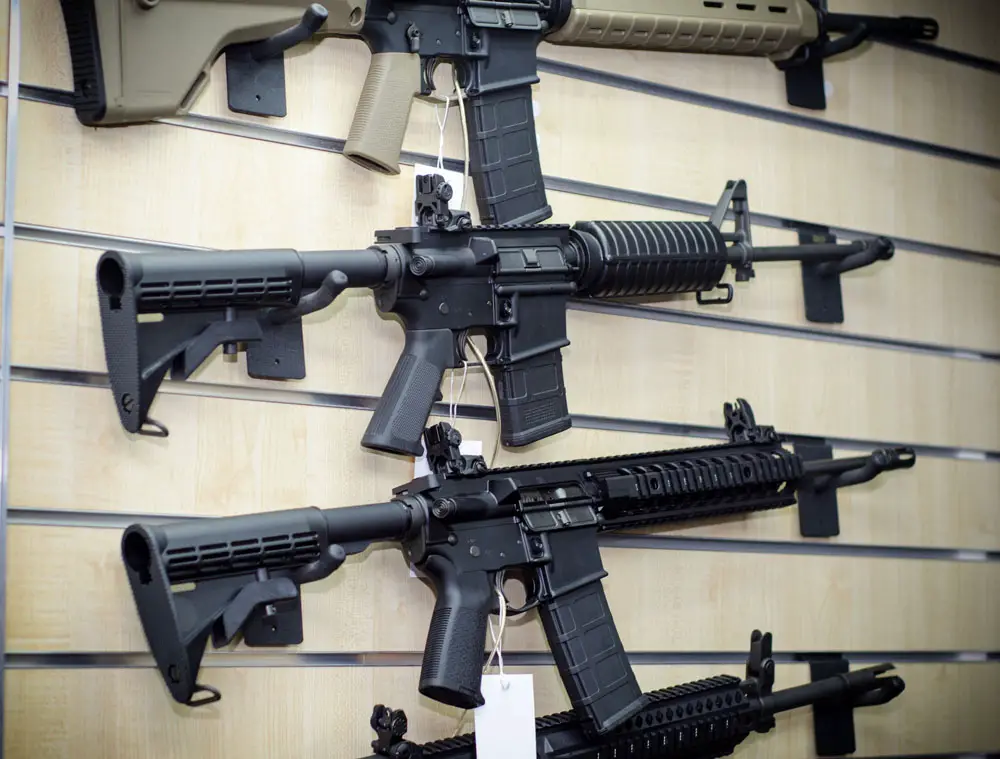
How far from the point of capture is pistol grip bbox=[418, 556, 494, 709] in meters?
2.11

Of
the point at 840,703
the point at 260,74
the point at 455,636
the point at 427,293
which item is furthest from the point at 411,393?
the point at 840,703

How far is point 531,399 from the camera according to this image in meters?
2.45

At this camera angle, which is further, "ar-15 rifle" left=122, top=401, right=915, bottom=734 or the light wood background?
the light wood background

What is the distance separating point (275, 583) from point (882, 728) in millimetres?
1883

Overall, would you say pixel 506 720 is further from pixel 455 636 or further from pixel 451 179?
pixel 451 179

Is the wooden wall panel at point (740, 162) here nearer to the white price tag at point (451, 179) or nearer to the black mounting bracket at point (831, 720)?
the white price tag at point (451, 179)

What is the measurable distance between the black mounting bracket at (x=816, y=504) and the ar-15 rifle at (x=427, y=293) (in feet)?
1.65

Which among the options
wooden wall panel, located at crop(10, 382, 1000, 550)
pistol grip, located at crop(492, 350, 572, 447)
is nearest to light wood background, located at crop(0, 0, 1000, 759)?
wooden wall panel, located at crop(10, 382, 1000, 550)

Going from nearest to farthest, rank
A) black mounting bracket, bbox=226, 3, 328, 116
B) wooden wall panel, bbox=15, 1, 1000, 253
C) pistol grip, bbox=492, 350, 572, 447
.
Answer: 1. black mounting bracket, bbox=226, 3, 328, 116
2. pistol grip, bbox=492, 350, 572, 447
3. wooden wall panel, bbox=15, 1, 1000, 253

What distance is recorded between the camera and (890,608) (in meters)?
3.15

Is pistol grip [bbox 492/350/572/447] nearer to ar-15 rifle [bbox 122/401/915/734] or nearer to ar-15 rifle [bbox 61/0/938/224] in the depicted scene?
ar-15 rifle [bbox 122/401/915/734]

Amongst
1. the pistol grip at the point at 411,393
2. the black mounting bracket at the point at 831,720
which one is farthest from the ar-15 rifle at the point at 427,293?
the black mounting bracket at the point at 831,720

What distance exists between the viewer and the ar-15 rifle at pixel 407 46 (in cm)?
204

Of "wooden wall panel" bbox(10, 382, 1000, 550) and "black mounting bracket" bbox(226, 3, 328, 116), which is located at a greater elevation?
"black mounting bracket" bbox(226, 3, 328, 116)
